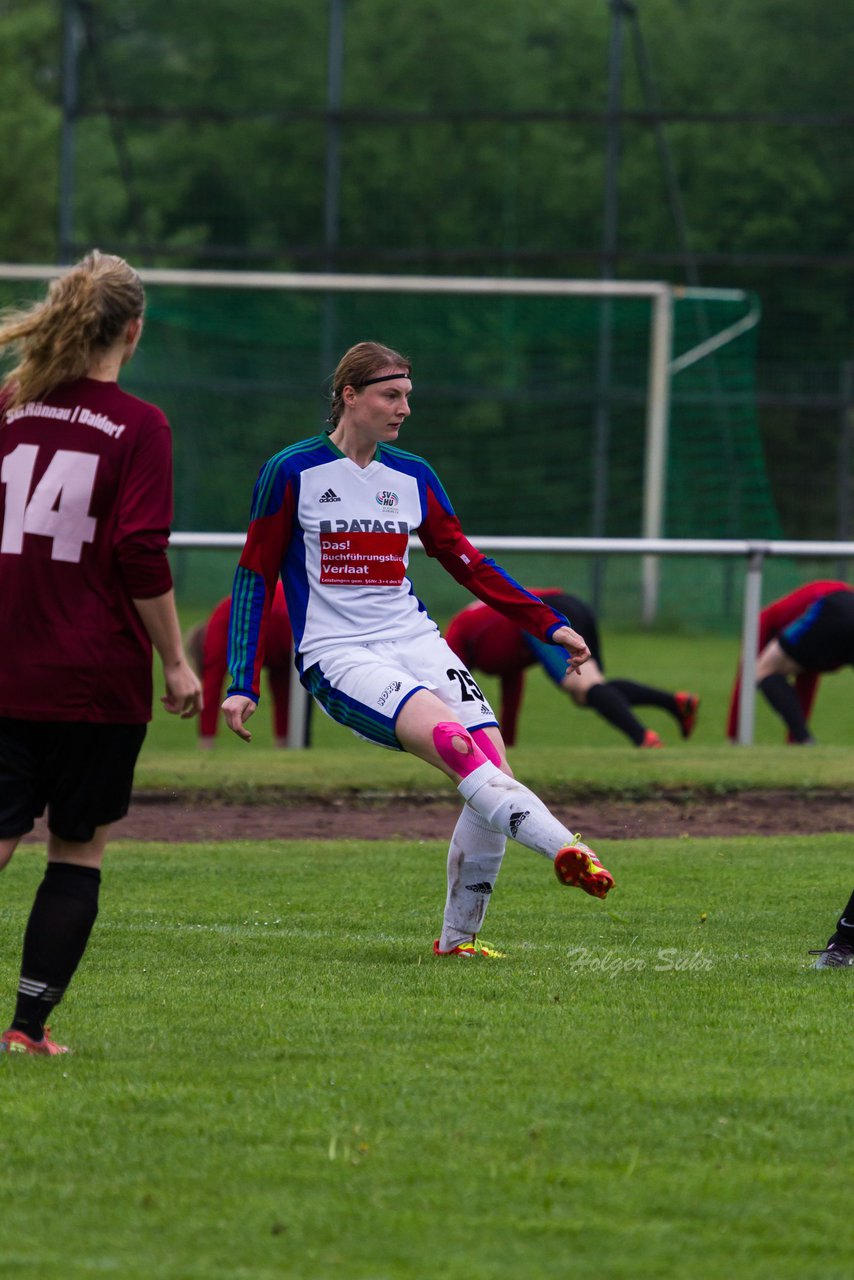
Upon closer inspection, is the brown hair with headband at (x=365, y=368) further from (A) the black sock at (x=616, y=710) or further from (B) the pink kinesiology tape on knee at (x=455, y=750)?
(A) the black sock at (x=616, y=710)

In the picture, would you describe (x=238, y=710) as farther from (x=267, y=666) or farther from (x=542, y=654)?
(x=267, y=666)

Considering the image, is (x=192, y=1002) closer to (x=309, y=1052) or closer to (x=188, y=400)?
(x=309, y=1052)

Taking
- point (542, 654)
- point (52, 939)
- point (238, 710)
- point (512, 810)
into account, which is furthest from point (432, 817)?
point (52, 939)

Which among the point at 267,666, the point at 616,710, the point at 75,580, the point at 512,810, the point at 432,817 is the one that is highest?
the point at 75,580

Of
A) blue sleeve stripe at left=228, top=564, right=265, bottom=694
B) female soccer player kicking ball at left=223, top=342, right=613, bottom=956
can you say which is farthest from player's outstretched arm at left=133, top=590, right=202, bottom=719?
blue sleeve stripe at left=228, top=564, right=265, bottom=694

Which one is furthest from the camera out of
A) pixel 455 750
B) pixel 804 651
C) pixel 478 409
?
pixel 478 409

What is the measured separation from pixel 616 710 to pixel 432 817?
3122 mm

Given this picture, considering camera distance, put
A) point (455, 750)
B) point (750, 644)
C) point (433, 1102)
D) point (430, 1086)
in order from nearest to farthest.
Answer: point (433, 1102) < point (430, 1086) < point (455, 750) < point (750, 644)

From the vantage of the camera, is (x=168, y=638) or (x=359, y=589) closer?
(x=168, y=638)

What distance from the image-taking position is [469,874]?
5.86 meters

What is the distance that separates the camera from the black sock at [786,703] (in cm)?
1230

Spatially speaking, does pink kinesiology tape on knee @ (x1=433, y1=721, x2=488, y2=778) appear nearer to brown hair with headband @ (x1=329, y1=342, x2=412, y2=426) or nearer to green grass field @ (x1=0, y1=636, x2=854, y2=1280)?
green grass field @ (x1=0, y1=636, x2=854, y2=1280)

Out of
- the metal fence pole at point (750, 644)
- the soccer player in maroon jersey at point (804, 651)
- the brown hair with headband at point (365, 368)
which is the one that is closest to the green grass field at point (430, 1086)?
the brown hair with headband at point (365, 368)

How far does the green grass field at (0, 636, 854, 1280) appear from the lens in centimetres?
332
